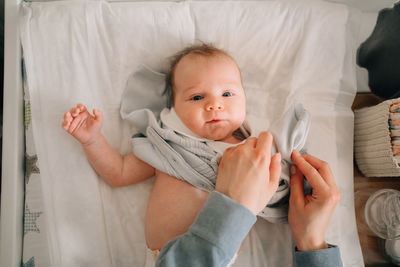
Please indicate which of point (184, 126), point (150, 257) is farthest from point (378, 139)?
point (150, 257)

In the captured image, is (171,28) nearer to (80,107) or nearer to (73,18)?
(73,18)

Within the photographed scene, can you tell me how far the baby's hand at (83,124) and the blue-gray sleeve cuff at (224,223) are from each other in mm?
499

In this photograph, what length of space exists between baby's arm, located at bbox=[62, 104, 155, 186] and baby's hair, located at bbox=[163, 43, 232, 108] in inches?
10.6

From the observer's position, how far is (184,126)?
40.1 inches

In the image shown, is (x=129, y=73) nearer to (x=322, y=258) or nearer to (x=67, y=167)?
(x=67, y=167)

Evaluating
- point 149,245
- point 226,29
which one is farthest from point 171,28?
point 149,245

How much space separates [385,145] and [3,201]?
4.13 ft

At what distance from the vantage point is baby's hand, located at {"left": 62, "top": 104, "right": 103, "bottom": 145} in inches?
36.8

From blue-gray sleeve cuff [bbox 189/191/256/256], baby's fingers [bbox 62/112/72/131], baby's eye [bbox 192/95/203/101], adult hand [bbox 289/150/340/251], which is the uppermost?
baby's eye [bbox 192/95/203/101]

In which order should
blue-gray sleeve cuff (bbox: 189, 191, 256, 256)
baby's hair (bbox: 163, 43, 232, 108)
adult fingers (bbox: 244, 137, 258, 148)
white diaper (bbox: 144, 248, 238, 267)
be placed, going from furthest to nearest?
→ 1. baby's hair (bbox: 163, 43, 232, 108)
2. white diaper (bbox: 144, 248, 238, 267)
3. adult fingers (bbox: 244, 137, 258, 148)
4. blue-gray sleeve cuff (bbox: 189, 191, 256, 256)

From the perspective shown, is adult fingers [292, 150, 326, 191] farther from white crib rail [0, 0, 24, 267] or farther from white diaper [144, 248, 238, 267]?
white crib rail [0, 0, 24, 267]

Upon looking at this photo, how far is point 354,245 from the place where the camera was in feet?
3.30

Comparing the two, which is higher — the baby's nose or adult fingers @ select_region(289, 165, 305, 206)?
the baby's nose

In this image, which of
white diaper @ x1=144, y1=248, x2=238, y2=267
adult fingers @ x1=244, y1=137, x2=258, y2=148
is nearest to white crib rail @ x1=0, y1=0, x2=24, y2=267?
white diaper @ x1=144, y1=248, x2=238, y2=267
